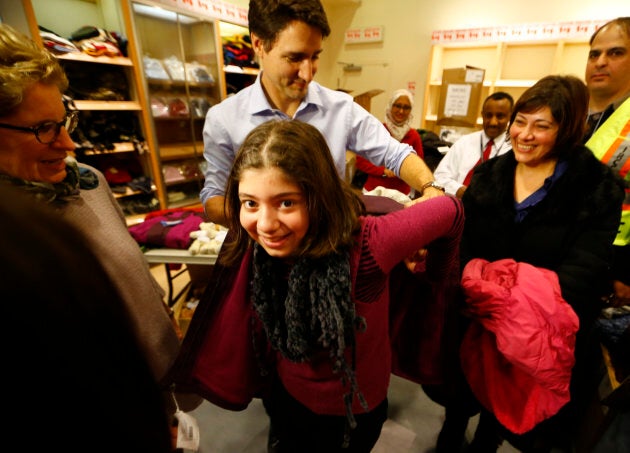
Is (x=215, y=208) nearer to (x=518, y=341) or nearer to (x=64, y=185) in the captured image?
(x=64, y=185)

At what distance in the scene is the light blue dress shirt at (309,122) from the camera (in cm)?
135

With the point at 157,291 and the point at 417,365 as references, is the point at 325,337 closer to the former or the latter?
the point at 417,365

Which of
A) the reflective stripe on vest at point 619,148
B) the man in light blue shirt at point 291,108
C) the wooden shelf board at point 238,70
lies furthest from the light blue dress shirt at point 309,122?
the wooden shelf board at point 238,70

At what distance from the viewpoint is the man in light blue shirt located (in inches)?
47.2

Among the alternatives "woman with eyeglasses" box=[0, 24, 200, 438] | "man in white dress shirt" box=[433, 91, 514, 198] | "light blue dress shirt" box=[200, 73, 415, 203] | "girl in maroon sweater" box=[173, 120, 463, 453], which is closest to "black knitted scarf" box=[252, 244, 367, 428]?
"girl in maroon sweater" box=[173, 120, 463, 453]

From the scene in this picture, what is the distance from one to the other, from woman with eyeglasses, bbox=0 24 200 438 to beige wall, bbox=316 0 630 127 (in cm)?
551

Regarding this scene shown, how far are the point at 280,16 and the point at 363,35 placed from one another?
5403 millimetres

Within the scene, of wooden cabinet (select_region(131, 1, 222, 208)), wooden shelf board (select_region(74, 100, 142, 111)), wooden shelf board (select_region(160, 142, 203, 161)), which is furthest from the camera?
wooden shelf board (select_region(160, 142, 203, 161))

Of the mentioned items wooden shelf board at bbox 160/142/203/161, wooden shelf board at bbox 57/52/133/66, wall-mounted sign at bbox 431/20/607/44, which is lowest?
wooden shelf board at bbox 160/142/203/161

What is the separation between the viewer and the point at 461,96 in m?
4.13

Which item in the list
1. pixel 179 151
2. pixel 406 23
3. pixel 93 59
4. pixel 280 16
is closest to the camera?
pixel 280 16

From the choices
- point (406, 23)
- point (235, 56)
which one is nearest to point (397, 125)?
point (235, 56)

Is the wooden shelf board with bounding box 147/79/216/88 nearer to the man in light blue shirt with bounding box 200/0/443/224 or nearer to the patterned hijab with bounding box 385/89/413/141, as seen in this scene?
the patterned hijab with bounding box 385/89/413/141

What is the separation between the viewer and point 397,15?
536 centimetres
